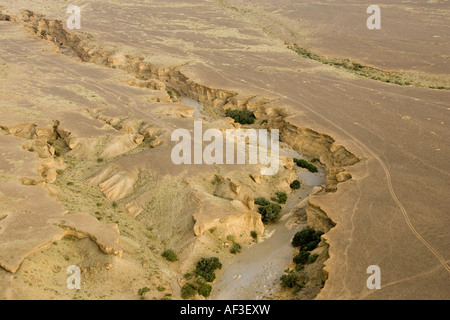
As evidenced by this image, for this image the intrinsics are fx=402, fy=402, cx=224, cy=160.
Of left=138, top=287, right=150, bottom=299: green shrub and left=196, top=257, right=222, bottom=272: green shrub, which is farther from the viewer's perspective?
left=196, top=257, right=222, bottom=272: green shrub

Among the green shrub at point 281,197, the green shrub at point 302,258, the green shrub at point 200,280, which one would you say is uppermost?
the green shrub at point 281,197

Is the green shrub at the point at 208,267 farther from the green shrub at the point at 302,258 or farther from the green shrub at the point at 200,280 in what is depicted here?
the green shrub at the point at 302,258

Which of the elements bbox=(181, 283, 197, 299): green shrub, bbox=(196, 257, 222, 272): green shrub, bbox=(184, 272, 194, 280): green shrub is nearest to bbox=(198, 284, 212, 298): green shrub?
bbox=(181, 283, 197, 299): green shrub

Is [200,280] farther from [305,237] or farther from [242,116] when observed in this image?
[242,116]

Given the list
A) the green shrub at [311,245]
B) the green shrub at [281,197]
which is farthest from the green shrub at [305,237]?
the green shrub at [281,197]

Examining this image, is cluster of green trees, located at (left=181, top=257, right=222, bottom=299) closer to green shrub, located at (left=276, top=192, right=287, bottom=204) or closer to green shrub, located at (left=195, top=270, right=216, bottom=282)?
green shrub, located at (left=195, top=270, right=216, bottom=282)

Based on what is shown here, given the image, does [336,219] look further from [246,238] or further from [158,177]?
[158,177]
